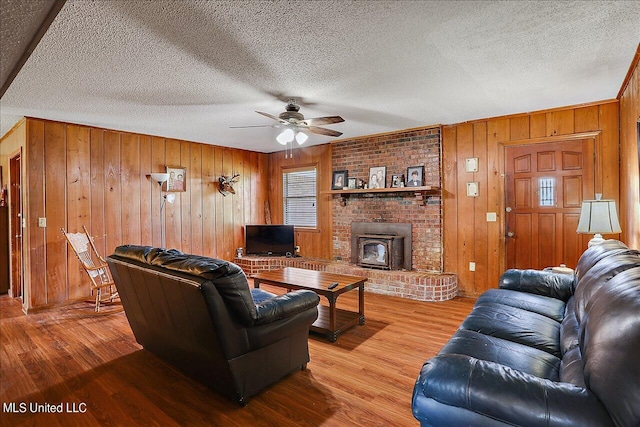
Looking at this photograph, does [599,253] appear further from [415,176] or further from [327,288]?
[415,176]

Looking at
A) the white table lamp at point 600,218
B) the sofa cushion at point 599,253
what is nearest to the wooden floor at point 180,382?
the sofa cushion at point 599,253

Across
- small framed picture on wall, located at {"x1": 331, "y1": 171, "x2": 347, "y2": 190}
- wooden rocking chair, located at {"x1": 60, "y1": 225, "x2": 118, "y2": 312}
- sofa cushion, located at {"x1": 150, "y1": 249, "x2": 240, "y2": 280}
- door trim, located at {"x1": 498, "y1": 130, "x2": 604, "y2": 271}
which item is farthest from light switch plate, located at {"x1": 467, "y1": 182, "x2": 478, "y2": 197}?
wooden rocking chair, located at {"x1": 60, "y1": 225, "x2": 118, "y2": 312}

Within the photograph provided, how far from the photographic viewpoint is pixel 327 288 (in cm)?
316

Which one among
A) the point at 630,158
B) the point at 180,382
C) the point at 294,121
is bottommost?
the point at 180,382

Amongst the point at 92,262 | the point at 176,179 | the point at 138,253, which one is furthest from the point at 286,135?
the point at 92,262

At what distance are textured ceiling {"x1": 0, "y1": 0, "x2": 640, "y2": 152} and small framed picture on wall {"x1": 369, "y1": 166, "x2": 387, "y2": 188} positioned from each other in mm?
1312

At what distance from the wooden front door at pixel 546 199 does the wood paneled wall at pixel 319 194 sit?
280 centimetres

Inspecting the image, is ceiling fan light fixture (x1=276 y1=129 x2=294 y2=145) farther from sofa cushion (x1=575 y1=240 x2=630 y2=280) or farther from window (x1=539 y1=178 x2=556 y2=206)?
window (x1=539 y1=178 x2=556 y2=206)

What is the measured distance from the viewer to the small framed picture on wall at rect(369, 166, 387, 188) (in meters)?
5.26

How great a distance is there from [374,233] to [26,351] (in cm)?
424

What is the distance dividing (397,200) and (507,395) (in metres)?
4.13

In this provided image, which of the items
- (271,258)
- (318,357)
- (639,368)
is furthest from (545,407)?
(271,258)

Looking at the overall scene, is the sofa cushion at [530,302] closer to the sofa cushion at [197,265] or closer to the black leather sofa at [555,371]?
the black leather sofa at [555,371]

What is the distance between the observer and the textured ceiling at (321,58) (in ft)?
6.57
